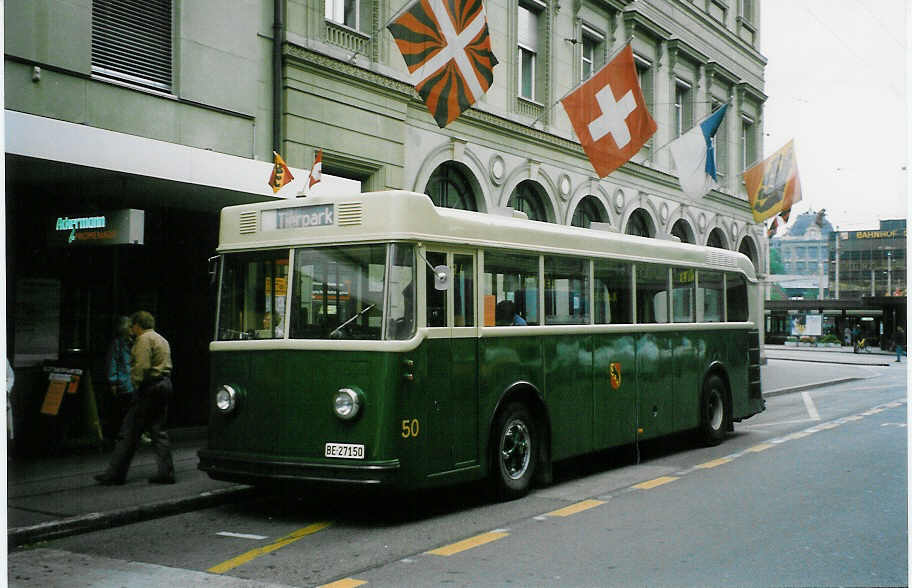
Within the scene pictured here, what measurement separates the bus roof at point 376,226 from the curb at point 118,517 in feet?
7.96

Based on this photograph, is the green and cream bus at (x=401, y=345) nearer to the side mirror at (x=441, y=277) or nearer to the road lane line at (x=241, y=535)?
the side mirror at (x=441, y=277)

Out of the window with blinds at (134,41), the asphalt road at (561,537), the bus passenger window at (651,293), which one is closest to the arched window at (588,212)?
the bus passenger window at (651,293)

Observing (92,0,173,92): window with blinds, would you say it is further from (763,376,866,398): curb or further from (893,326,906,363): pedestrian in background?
(893,326,906,363): pedestrian in background

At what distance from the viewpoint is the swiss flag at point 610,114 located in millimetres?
16750

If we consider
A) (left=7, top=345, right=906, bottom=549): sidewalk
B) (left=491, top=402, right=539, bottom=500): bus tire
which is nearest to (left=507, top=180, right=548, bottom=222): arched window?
(left=7, top=345, right=906, bottom=549): sidewalk

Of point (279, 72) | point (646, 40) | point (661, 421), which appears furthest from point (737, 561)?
point (646, 40)

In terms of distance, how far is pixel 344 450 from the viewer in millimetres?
8141

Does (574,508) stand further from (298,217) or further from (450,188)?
(450,188)

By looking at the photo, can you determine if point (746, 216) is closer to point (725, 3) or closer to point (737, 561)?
Answer: point (725, 3)

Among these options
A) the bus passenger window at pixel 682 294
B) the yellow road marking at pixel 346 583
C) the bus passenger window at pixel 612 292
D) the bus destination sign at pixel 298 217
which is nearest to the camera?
the yellow road marking at pixel 346 583

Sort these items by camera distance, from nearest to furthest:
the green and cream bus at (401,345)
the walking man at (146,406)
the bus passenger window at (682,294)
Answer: the green and cream bus at (401,345) < the walking man at (146,406) < the bus passenger window at (682,294)

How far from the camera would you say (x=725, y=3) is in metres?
29.8

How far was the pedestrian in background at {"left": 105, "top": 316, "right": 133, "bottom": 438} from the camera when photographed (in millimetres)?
11883

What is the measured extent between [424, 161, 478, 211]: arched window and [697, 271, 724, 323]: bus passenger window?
6.39 meters
